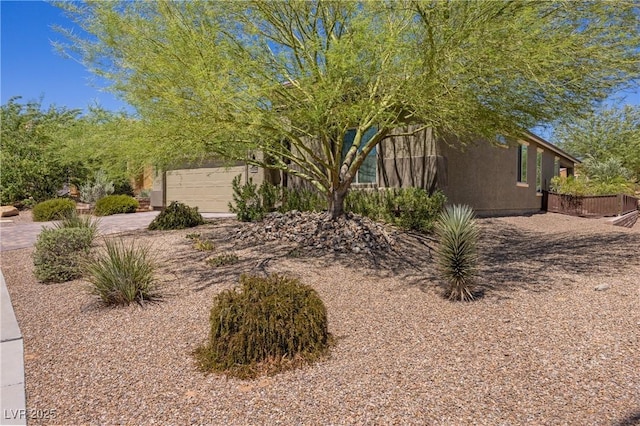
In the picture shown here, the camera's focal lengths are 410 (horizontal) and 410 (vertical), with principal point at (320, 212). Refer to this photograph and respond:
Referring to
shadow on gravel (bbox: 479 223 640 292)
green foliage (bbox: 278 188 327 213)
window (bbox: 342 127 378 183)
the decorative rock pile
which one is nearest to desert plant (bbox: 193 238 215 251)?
the decorative rock pile

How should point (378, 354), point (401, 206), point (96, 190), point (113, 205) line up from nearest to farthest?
point (378, 354) → point (401, 206) → point (113, 205) → point (96, 190)

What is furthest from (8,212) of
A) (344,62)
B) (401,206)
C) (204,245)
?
(344,62)

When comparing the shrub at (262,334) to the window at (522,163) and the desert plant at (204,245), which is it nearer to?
the desert plant at (204,245)

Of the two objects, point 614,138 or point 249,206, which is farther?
point 614,138

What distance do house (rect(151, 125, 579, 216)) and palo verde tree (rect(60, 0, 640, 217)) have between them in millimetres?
2809

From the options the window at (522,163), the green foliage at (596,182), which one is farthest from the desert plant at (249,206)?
the green foliage at (596,182)

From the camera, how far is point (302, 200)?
13195mm

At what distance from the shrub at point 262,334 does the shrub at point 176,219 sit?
8746mm

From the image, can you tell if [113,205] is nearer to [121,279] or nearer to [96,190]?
[96,190]

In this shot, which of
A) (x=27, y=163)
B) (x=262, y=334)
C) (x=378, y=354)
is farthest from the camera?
(x=27, y=163)

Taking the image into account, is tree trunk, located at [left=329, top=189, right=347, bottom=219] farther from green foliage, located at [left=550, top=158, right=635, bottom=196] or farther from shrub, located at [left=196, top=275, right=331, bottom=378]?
green foliage, located at [left=550, top=158, right=635, bottom=196]

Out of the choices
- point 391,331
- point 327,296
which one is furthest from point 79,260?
point 391,331

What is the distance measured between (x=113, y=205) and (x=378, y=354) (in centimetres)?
1893

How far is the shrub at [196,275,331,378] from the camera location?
3953 mm
